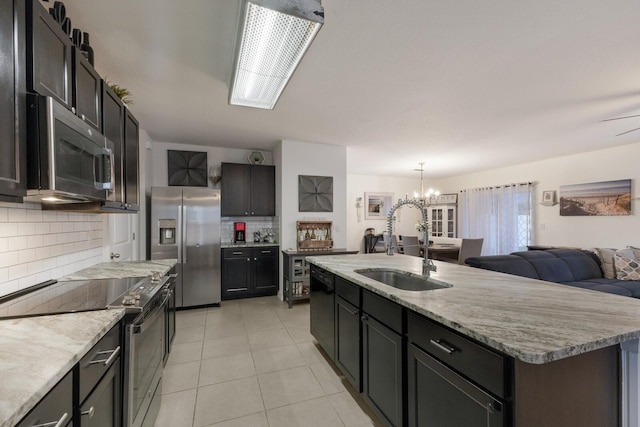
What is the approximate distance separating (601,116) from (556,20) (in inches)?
94.6

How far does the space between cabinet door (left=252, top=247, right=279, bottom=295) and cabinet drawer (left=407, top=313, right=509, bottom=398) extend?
329cm

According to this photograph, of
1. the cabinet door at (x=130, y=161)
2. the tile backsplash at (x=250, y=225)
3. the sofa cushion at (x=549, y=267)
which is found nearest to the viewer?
the cabinet door at (x=130, y=161)

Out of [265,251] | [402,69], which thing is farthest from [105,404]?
[265,251]

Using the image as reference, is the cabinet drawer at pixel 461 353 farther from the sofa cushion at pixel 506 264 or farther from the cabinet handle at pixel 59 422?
the sofa cushion at pixel 506 264

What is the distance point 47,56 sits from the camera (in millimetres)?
1211

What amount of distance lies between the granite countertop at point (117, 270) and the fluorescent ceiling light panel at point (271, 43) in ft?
5.47

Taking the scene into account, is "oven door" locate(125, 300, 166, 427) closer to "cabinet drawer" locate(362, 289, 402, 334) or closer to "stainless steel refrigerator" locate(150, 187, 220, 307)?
"cabinet drawer" locate(362, 289, 402, 334)

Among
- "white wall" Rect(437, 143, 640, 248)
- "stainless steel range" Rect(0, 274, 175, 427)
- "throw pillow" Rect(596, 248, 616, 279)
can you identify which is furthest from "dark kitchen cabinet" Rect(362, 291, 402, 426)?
"white wall" Rect(437, 143, 640, 248)

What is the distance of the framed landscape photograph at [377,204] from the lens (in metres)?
7.76

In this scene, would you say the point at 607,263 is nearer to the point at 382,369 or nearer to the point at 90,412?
the point at 382,369

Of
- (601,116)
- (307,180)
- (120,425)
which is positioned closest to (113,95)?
(120,425)

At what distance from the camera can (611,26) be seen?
68.5 inches

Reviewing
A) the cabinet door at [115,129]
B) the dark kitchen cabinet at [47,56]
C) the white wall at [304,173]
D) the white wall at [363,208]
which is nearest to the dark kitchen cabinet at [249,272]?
the white wall at [304,173]

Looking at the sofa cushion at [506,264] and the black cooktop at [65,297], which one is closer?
the black cooktop at [65,297]
